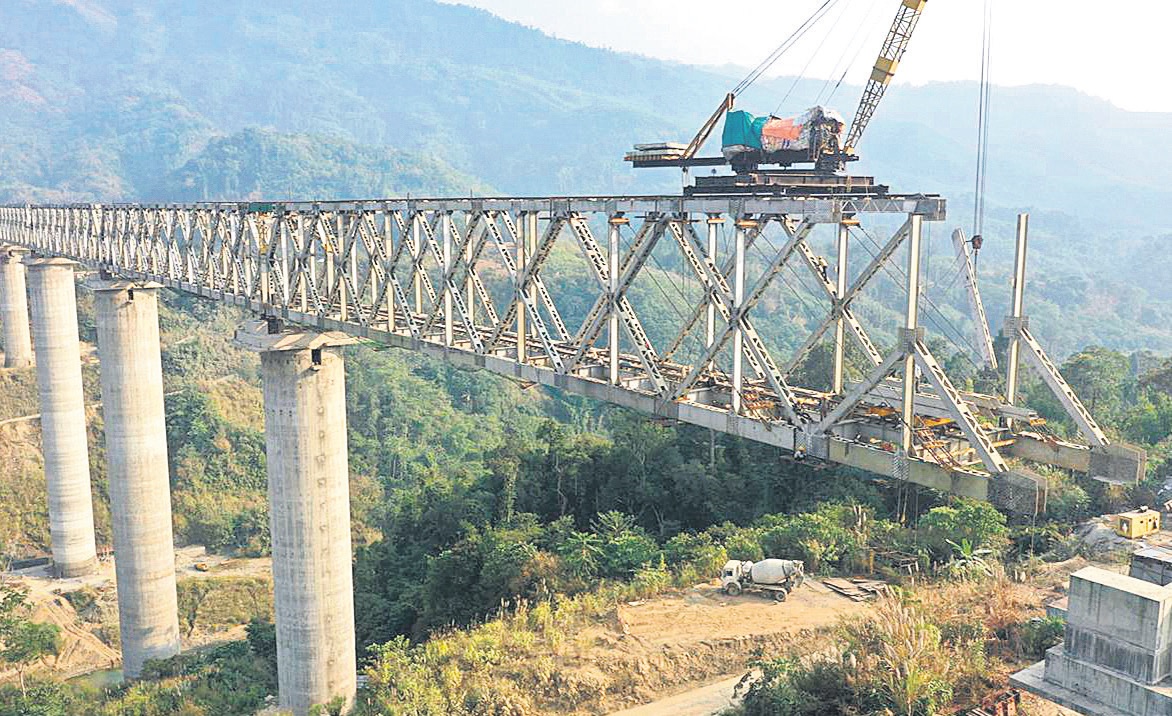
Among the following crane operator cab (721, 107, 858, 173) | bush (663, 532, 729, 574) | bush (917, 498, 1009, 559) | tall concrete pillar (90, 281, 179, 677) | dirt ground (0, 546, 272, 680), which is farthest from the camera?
dirt ground (0, 546, 272, 680)

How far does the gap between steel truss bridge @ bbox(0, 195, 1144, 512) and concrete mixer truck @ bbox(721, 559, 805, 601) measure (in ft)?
15.1

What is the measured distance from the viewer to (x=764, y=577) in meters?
21.4

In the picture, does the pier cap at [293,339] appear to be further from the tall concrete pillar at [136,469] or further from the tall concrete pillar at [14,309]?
the tall concrete pillar at [14,309]

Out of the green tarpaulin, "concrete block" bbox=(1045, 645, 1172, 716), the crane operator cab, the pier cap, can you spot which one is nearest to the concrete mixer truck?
"concrete block" bbox=(1045, 645, 1172, 716)

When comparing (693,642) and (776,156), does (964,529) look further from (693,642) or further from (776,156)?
(776,156)

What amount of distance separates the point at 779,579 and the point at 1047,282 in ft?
598

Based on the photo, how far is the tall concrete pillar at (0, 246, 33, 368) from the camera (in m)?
58.5

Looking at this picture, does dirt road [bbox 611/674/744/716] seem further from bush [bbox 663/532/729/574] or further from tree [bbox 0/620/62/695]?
tree [bbox 0/620/62/695]

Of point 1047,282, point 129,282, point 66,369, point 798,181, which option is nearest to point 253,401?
point 66,369

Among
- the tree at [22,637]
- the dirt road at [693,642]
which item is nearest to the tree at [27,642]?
the tree at [22,637]

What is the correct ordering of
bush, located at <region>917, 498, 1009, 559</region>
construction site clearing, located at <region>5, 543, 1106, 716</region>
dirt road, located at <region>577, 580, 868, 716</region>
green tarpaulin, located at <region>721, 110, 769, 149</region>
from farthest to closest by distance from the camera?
1. bush, located at <region>917, 498, 1009, 559</region>
2. dirt road, located at <region>577, 580, 868, 716</region>
3. construction site clearing, located at <region>5, 543, 1106, 716</region>
4. green tarpaulin, located at <region>721, 110, 769, 149</region>

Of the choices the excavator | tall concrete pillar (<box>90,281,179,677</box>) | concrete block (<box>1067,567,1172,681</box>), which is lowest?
tall concrete pillar (<box>90,281,179,677</box>)

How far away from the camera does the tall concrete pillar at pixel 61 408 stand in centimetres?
4706

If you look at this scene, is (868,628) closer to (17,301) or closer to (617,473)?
(617,473)
